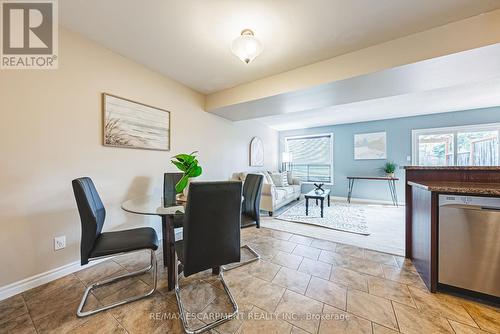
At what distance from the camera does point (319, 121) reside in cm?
526

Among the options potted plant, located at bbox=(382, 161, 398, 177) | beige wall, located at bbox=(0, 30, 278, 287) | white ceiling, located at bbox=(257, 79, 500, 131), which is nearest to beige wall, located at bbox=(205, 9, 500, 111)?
beige wall, located at bbox=(0, 30, 278, 287)

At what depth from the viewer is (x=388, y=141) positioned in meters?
5.01

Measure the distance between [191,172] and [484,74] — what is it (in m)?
3.45

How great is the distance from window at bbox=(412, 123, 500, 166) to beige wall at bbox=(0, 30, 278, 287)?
608 centimetres

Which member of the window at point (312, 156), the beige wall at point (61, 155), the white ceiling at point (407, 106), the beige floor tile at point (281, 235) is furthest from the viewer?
the window at point (312, 156)

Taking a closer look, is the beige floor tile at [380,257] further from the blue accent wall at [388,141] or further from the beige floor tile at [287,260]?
the blue accent wall at [388,141]

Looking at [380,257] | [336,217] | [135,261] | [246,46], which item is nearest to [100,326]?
[135,261]

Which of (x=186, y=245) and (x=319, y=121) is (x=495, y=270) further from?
(x=319, y=121)

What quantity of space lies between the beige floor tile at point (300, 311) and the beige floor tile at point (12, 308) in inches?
73.2

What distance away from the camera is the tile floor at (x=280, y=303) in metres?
1.19

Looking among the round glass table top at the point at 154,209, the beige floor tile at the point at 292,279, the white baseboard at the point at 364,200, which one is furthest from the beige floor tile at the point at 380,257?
the white baseboard at the point at 364,200

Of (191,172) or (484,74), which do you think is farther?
(484,74)

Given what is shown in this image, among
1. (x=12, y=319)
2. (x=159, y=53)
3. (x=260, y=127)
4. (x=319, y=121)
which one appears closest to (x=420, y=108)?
(x=319, y=121)

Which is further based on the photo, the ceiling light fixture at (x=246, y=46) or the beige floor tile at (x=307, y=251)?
the beige floor tile at (x=307, y=251)
